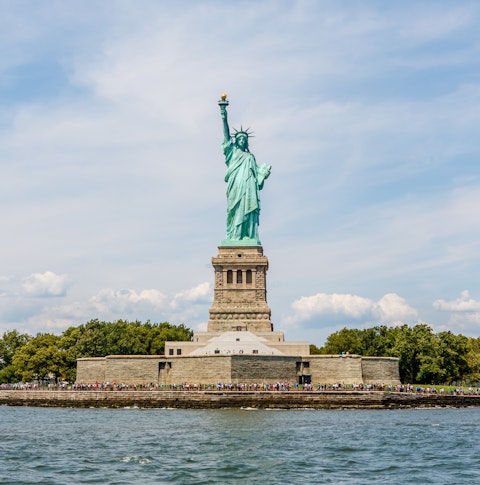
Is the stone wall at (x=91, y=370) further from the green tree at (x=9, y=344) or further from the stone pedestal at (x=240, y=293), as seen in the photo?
the green tree at (x=9, y=344)

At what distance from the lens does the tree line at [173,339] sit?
285ft

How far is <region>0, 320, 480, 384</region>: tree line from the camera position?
8675cm

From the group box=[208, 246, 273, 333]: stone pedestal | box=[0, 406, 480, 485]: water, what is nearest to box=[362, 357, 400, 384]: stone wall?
box=[208, 246, 273, 333]: stone pedestal

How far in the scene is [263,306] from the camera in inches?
3278

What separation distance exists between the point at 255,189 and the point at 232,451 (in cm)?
5334

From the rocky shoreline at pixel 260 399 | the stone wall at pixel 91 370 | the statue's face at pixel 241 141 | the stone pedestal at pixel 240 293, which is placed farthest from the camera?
the statue's face at pixel 241 141

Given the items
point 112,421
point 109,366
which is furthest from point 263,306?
point 112,421

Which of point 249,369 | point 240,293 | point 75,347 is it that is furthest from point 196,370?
point 75,347

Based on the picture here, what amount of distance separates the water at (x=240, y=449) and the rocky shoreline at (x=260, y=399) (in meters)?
6.72

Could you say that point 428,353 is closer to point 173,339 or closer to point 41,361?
point 173,339

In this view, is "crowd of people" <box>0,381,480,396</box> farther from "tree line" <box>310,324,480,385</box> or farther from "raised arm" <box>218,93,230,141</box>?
"raised arm" <box>218,93,230,141</box>

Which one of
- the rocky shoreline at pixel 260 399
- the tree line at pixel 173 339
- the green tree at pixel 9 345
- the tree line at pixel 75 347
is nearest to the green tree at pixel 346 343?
the tree line at pixel 173 339

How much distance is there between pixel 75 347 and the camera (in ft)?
296

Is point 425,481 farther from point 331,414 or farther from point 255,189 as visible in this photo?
point 255,189
